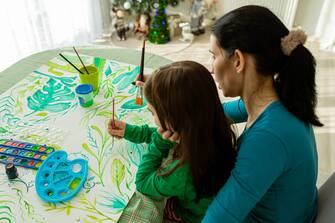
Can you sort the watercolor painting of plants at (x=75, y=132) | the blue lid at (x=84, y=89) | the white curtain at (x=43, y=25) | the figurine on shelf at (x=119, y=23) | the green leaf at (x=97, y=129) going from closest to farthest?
the watercolor painting of plants at (x=75, y=132) < the green leaf at (x=97, y=129) < the blue lid at (x=84, y=89) < the white curtain at (x=43, y=25) < the figurine on shelf at (x=119, y=23)

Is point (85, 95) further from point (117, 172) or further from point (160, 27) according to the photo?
point (160, 27)

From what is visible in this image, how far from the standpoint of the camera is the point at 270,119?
2.38ft

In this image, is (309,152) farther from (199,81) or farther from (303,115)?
(199,81)

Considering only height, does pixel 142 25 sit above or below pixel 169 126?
below

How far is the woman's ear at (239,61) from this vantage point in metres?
0.76

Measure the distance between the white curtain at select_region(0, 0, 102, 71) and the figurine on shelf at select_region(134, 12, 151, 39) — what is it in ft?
1.23

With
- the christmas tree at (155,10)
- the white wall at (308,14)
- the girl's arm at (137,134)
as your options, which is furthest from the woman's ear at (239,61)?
the white wall at (308,14)

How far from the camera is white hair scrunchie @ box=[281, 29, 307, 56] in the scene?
0.72 metres

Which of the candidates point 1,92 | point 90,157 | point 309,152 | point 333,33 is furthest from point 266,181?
point 333,33

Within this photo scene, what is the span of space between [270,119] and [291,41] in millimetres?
193

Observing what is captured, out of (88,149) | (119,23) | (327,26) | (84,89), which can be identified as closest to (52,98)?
(84,89)

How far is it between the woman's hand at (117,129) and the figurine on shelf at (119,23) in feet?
7.25

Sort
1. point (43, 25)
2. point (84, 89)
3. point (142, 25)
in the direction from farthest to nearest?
point (142, 25) < point (43, 25) < point (84, 89)

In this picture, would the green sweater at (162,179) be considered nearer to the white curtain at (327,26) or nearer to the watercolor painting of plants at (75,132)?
the watercolor painting of plants at (75,132)
